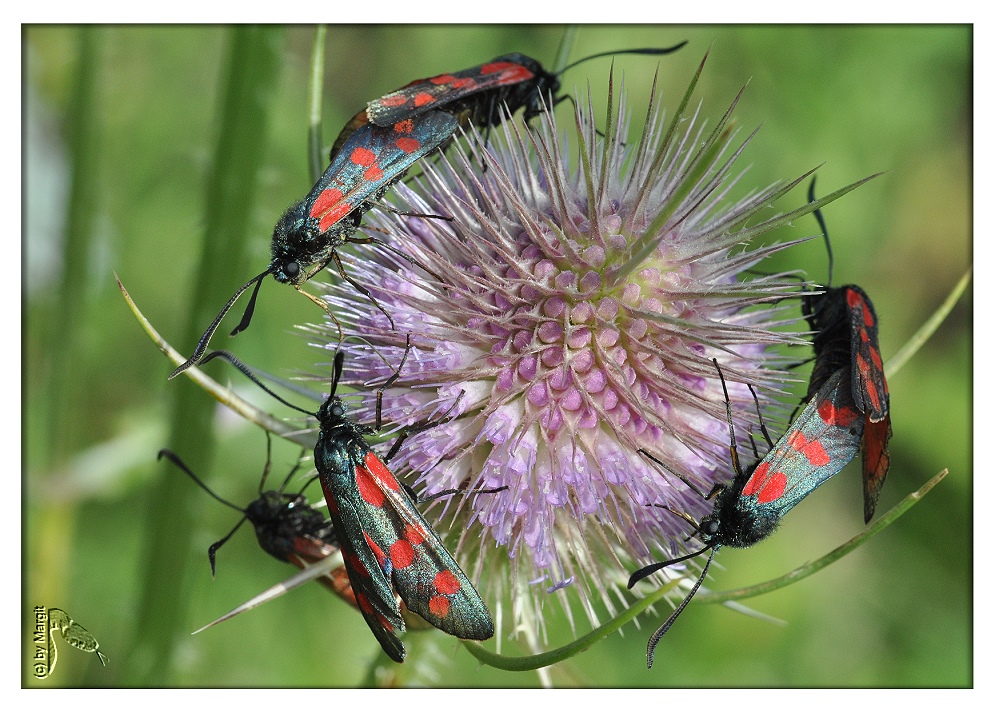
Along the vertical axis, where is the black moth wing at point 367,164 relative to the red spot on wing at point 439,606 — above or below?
above

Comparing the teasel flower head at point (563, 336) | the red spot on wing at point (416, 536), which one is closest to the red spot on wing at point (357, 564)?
the red spot on wing at point (416, 536)

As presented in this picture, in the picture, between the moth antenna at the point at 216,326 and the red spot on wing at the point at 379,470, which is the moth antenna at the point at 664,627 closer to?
the red spot on wing at the point at 379,470

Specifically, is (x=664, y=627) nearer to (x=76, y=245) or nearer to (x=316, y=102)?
(x=316, y=102)

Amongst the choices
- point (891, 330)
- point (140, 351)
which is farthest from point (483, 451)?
point (891, 330)

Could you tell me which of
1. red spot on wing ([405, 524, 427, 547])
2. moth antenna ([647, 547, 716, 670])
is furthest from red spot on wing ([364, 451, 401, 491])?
moth antenna ([647, 547, 716, 670])

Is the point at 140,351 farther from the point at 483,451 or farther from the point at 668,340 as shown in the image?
the point at 668,340
